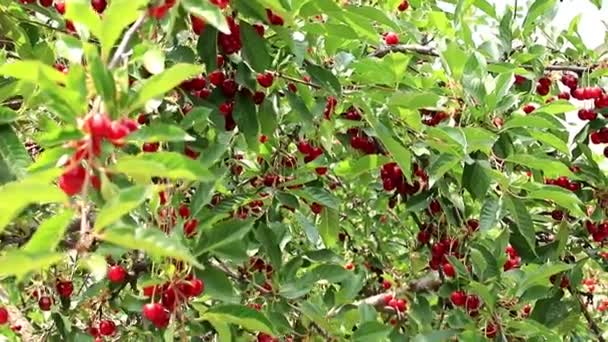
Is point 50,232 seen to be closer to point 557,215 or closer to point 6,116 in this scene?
point 6,116

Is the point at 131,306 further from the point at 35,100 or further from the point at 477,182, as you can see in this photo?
the point at 477,182

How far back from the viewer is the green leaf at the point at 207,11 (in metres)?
1.22

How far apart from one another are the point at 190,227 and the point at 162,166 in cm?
77

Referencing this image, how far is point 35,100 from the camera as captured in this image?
1601mm

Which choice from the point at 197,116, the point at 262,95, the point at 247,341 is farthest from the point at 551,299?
the point at 197,116

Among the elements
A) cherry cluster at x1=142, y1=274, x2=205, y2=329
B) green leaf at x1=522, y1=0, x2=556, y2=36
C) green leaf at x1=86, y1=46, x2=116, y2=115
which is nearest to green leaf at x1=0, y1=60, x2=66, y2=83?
green leaf at x1=86, y1=46, x2=116, y2=115

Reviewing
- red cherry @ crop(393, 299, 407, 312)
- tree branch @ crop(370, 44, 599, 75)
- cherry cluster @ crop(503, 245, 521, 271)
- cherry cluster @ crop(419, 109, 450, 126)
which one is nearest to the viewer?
cherry cluster @ crop(419, 109, 450, 126)

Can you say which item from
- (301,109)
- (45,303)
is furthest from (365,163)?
(45,303)

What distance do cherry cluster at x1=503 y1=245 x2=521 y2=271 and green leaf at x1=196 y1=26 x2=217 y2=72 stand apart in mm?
1216

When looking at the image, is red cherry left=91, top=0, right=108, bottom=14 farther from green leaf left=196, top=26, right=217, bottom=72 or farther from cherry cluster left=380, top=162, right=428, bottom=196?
cherry cluster left=380, top=162, right=428, bottom=196

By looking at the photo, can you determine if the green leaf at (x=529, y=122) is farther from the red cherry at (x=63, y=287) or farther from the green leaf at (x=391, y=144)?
the red cherry at (x=63, y=287)

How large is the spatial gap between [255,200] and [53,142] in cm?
126

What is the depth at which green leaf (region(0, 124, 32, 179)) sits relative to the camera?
131cm

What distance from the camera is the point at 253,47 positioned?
1.66m
